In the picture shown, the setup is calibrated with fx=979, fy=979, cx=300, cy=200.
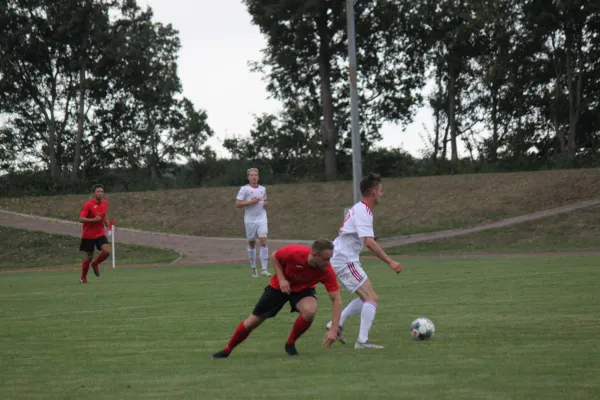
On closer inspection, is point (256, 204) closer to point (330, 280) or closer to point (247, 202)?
point (247, 202)

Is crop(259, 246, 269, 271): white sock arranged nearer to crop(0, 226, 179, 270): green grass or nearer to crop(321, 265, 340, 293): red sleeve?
crop(0, 226, 179, 270): green grass

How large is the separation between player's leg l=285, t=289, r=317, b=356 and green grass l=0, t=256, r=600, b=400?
0.46 feet

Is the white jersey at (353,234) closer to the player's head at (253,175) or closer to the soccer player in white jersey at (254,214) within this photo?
the player's head at (253,175)

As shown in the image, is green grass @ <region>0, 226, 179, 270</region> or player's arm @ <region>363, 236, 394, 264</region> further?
green grass @ <region>0, 226, 179, 270</region>

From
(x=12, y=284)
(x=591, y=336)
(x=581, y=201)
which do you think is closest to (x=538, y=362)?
(x=591, y=336)

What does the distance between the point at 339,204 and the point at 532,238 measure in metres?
12.3

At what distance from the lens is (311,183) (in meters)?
48.8

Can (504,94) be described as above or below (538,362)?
above

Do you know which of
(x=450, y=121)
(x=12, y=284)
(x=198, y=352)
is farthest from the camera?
(x=450, y=121)

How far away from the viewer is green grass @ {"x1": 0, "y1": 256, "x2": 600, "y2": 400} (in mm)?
7566

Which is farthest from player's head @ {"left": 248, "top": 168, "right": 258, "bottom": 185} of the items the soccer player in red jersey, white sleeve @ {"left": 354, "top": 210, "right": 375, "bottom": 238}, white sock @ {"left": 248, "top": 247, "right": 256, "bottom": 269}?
white sleeve @ {"left": 354, "top": 210, "right": 375, "bottom": 238}

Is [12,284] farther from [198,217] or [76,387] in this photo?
[198,217]

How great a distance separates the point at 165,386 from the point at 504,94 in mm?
52582

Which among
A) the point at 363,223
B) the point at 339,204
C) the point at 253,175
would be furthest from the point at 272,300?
the point at 339,204
